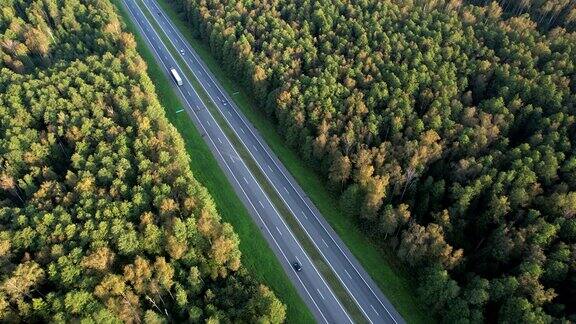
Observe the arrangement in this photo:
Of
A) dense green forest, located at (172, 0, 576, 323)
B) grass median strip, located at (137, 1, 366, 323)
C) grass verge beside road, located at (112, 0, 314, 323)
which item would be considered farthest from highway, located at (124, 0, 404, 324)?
dense green forest, located at (172, 0, 576, 323)

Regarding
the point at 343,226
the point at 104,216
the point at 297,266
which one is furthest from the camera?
the point at 343,226

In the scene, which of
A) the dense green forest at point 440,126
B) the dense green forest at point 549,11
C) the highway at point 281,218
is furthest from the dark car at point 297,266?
the dense green forest at point 549,11

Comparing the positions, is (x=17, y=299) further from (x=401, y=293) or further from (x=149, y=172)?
(x=401, y=293)

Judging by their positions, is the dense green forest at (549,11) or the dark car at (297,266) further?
the dense green forest at (549,11)

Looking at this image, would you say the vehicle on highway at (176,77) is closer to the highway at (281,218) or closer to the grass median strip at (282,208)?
the highway at (281,218)

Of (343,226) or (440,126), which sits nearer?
(343,226)

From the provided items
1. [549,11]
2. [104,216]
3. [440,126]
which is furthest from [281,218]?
[549,11]

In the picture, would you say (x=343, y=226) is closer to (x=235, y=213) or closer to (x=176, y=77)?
(x=235, y=213)

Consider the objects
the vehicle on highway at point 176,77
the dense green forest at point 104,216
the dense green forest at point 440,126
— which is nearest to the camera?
the dense green forest at point 104,216
